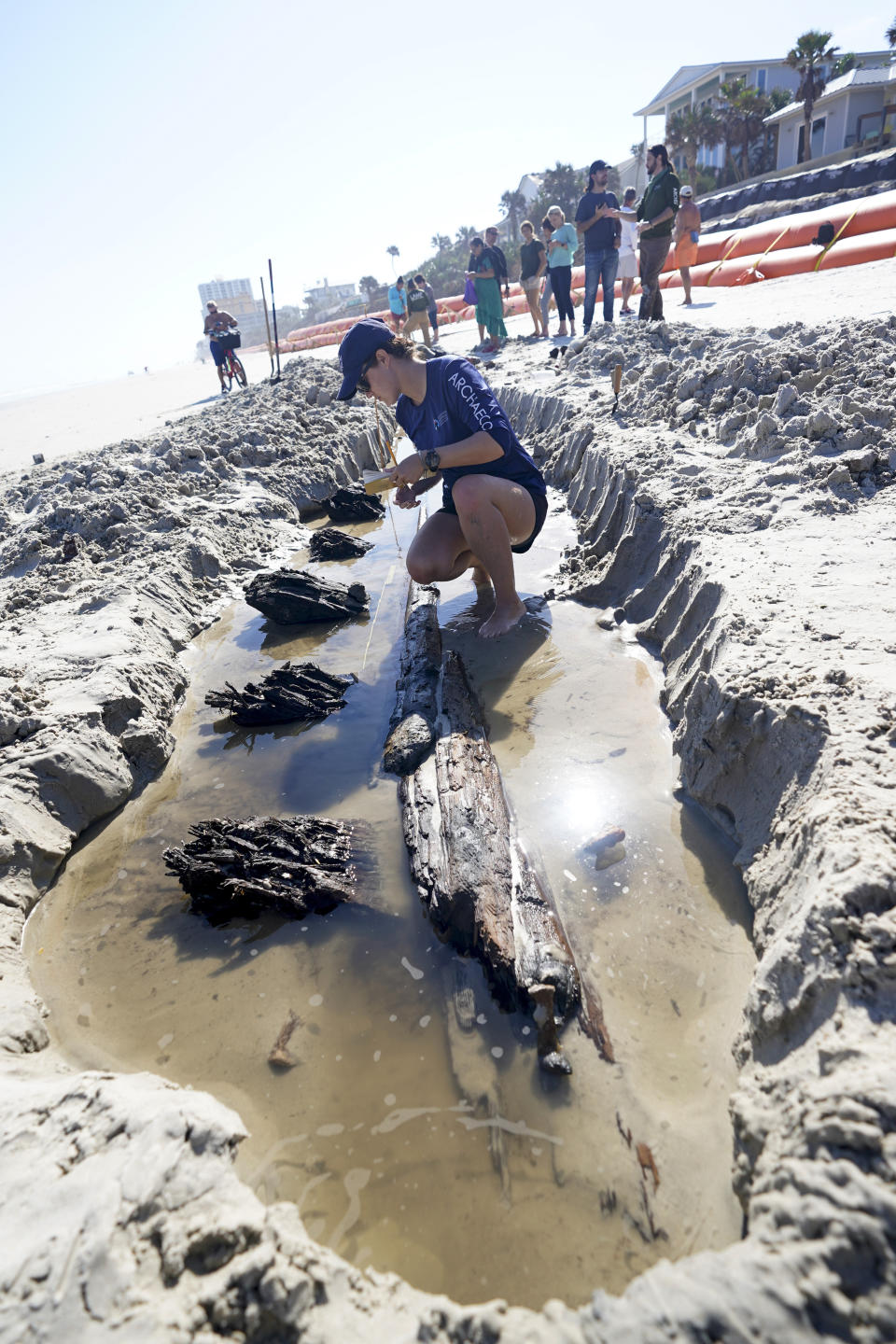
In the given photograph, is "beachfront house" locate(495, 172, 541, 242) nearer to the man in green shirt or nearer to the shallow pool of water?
the man in green shirt

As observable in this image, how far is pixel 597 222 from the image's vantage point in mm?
9008

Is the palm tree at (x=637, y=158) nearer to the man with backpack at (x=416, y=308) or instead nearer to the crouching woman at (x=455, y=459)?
the man with backpack at (x=416, y=308)

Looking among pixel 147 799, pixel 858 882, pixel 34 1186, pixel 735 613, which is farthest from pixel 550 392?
pixel 34 1186

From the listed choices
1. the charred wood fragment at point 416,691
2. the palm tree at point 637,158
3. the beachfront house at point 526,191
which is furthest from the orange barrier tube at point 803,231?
the beachfront house at point 526,191

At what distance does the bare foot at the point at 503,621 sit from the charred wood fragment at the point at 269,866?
173cm

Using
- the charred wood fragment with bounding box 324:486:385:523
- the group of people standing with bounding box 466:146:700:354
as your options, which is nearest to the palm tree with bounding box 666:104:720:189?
the group of people standing with bounding box 466:146:700:354

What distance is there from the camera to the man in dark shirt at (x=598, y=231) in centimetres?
852

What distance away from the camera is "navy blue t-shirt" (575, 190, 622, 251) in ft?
28.3

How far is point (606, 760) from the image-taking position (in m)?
2.93

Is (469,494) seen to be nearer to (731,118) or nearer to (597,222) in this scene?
(597,222)

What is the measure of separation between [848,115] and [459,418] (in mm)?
36750

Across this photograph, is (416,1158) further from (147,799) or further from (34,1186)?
(147,799)

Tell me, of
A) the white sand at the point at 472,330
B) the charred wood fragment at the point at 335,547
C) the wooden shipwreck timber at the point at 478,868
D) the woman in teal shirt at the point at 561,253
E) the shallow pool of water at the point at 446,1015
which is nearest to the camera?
the shallow pool of water at the point at 446,1015

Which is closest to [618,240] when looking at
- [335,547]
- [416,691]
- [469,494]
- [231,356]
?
[335,547]
